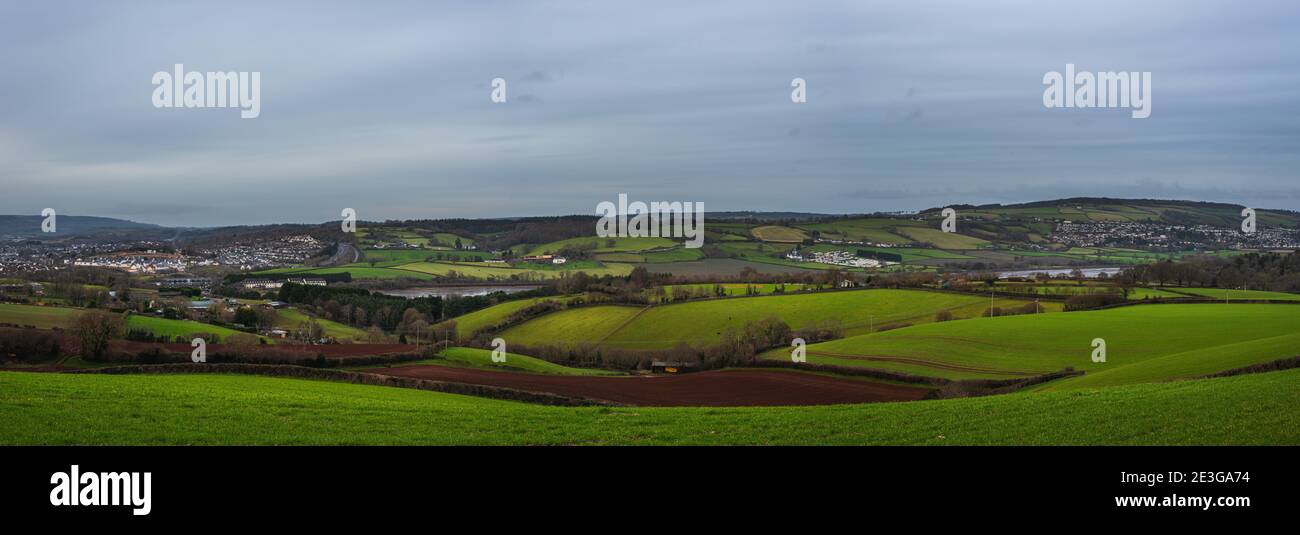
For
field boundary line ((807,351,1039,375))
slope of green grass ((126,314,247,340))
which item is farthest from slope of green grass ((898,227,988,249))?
slope of green grass ((126,314,247,340))

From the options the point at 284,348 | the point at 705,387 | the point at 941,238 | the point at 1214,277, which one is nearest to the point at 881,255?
the point at 941,238

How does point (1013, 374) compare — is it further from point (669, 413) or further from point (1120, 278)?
point (1120, 278)

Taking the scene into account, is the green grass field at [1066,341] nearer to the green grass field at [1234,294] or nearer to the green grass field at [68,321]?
the green grass field at [1234,294]

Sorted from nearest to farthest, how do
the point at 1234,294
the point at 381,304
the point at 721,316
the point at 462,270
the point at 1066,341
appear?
1. the point at 1066,341
2. the point at 1234,294
3. the point at 721,316
4. the point at 381,304
5. the point at 462,270

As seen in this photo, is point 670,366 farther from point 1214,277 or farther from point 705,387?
point 1214,277

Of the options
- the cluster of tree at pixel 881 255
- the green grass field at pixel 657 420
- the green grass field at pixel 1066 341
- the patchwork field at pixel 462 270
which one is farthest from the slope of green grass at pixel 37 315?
the cluster of tree at pixel 881 255
